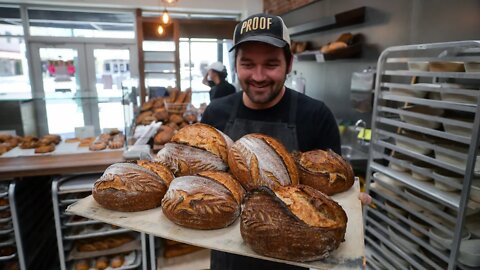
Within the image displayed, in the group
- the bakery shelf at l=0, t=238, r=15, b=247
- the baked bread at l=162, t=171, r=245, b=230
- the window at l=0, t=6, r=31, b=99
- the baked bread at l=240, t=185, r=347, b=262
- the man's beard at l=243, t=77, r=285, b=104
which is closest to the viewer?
the baked bread at l=240, t=185, r=347, b=262

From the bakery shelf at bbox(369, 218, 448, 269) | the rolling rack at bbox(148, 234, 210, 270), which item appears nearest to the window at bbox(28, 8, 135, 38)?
the rolling rack at bbox(148, 234, 210, 270)

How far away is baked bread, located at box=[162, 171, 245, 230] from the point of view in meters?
0.78

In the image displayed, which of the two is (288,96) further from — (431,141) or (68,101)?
(68,101)

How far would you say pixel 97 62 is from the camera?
19.6ft

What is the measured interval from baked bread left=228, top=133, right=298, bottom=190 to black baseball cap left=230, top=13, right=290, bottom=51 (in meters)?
0.38

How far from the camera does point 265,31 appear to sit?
1079mm

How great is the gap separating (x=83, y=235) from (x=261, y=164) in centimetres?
182

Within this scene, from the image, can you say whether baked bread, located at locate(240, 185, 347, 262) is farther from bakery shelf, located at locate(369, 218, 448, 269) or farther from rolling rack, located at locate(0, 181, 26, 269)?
rolling rack, located at locate(0, 181, 26, 269)

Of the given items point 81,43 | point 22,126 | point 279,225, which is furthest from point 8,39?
point 279,225

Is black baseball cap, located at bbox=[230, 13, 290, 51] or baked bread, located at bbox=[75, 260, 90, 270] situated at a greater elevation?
black baseball cap, located at bbox=[230, 13, 290, 51]

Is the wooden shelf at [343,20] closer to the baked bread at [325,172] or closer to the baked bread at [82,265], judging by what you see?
the baked bread at [325,172]

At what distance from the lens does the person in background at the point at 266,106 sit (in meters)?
1.11

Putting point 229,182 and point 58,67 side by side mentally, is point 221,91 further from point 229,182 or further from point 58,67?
point 58,67

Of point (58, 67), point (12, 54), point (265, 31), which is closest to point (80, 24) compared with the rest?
point (58, 67)
